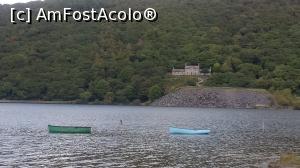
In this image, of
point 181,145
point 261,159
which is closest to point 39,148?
point 181,145

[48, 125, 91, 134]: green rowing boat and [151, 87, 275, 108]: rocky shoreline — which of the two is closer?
[48, 125, 91, 134]: green rowing boat

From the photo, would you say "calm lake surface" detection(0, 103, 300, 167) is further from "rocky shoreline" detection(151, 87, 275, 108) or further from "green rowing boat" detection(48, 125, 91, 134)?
"rocky shoreline" detection(151, 87, 275, 108)

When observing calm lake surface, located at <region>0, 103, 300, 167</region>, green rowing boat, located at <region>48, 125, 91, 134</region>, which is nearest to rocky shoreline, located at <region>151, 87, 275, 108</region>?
calm lake surface, located at <region>0, 103, 300, 167</region>

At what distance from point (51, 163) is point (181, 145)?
76.7 ft

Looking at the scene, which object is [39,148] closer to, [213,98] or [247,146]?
[247,146]

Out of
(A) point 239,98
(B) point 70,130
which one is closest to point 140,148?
(B) point 70,130

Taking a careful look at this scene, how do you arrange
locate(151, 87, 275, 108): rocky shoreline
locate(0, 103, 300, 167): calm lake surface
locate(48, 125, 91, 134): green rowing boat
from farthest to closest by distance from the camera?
1. locate(151, 87, 275, 108): rocky shoreline
2. locate(48, 125, 91, 134): green rowing boat
3. locate(0, 103, 300, 167): calm lake surface

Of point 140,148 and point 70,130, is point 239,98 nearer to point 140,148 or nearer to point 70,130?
point 70,130

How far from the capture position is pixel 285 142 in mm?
75688

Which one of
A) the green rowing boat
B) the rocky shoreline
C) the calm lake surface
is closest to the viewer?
the calm lake surface

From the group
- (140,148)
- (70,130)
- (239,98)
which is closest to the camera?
(140,148)

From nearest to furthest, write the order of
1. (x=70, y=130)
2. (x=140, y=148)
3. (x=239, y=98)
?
1. (x=140, y=148)
2. (x=70, y=130)
3. (x=239, y=98)

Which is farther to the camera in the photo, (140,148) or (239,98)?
(239,98)

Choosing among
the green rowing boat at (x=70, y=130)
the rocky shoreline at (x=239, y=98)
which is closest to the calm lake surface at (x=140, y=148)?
the green rowing boat at (x=70, y=130)
